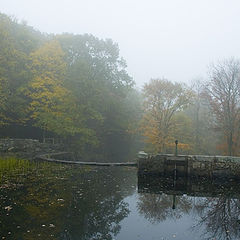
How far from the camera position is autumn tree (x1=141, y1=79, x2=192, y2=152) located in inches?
1030

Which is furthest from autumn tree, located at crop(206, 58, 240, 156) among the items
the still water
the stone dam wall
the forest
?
the still water

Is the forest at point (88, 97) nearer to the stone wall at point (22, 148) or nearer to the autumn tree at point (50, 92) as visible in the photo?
the autumn tree at point (50, 92)

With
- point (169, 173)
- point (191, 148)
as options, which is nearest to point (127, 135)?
point (191, 148)

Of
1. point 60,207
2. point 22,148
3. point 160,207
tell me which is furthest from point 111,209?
point 22,148

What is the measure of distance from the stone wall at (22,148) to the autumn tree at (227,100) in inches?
680

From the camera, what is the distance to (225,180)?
1329 cm

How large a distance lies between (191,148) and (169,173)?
49.6ft

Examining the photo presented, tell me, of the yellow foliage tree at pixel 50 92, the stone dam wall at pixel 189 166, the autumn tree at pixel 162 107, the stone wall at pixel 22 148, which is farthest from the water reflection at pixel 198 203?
the autumn tree at pixel 162 107

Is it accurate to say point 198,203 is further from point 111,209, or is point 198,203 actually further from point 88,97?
point 88,97

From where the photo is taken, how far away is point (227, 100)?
24906 millimetres

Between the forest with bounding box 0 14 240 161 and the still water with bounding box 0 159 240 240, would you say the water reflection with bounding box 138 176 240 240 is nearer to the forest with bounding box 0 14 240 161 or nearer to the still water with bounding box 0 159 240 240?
the still water with bounding box 0 159 240 240

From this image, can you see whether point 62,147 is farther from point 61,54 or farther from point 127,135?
point 127,135

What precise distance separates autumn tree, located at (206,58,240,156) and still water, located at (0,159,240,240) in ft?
45.7

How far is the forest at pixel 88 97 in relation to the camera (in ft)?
76.1
